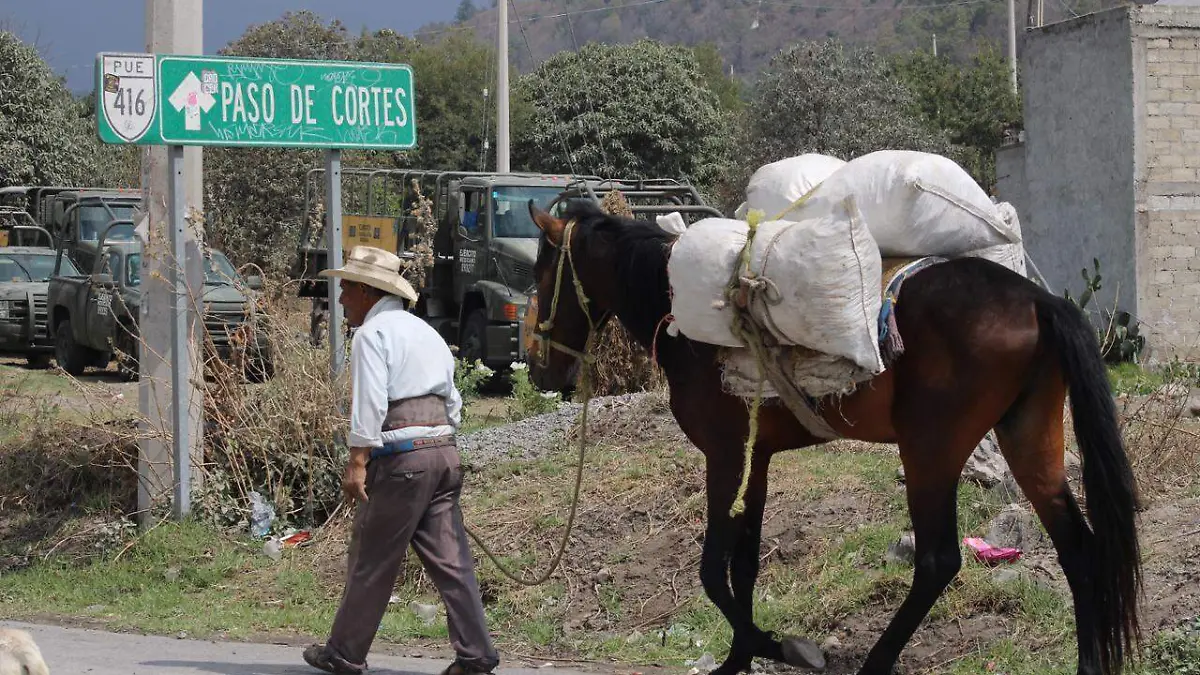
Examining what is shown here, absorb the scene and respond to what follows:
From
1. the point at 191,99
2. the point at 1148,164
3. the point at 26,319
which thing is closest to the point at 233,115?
the point at 191,99

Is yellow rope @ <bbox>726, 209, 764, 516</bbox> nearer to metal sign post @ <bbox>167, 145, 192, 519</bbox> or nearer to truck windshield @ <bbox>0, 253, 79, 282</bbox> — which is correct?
metal sign post @ <bbox>167, 145, 192, 519</bbox>

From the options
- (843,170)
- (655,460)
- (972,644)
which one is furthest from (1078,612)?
(655,460)

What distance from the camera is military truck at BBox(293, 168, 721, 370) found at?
54.0 ft

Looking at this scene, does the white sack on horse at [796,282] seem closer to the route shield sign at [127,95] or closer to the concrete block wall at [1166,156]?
the route shield sign at [127,95]

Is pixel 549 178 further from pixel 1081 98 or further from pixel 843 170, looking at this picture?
pixel 843 170

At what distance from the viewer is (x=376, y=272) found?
20.4 feet

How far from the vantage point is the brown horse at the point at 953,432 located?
5.56 m

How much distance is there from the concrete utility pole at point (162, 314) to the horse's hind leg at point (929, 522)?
5.03 meters

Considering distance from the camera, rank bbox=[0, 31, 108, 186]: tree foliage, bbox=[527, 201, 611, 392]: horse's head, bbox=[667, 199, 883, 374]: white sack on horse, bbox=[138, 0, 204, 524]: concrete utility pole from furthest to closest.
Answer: bbox=[0, 31, 108, 186]: tree foliage, bbox=[138, 0, 204, 524]: concrete utility pole, bbox=[527, 201, 611, 392]: horse's head, bbox=[667, 199, 883, 374]: white sack on horse

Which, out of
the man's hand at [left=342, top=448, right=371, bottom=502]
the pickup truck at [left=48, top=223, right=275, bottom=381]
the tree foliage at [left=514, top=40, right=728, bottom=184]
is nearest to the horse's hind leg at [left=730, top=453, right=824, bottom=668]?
the man's hand at [left=342, top=448, right=371, bottom=502]

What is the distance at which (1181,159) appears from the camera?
18562 millimetres

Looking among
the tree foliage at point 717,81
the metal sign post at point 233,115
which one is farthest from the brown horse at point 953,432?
the tree foliage at point 717,81

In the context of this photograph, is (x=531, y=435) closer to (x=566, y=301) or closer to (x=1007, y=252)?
(x=566, y=301)

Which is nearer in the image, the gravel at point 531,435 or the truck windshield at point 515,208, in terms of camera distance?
the gravel at point 531,435
